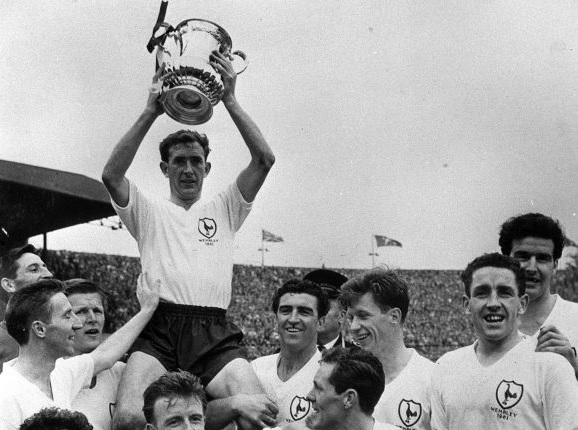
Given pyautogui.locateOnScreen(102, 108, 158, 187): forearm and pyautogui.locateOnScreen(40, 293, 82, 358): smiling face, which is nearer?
pyautogui.locateOnScreen(40, 293, 82, 358): smiling face

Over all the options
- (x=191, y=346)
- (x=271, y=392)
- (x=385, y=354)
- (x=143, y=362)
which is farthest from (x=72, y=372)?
(x=385, y=354)

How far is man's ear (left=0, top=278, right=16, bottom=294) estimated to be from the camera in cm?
582

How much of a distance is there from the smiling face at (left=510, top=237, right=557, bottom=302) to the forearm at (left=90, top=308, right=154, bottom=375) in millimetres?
2018

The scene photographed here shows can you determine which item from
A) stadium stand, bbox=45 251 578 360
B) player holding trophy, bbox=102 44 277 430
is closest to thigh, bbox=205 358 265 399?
player holding trophy, bbox=102 44 277 430

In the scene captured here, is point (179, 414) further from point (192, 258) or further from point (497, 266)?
point (497, 266)

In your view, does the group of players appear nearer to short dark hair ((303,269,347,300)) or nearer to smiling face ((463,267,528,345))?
smiling face ((463,267,528,345))

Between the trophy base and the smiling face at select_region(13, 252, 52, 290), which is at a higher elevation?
the trophy base

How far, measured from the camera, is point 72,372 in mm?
4219

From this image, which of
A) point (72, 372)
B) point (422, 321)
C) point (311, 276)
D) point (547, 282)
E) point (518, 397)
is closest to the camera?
point (518, 397)

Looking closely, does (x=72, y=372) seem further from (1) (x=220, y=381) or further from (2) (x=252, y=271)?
(2) (x=252, y=271)

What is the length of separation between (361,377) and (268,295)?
84.7ft

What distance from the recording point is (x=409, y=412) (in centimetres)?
414

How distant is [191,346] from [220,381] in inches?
10.1

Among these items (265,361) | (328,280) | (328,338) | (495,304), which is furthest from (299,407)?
(328,280)
